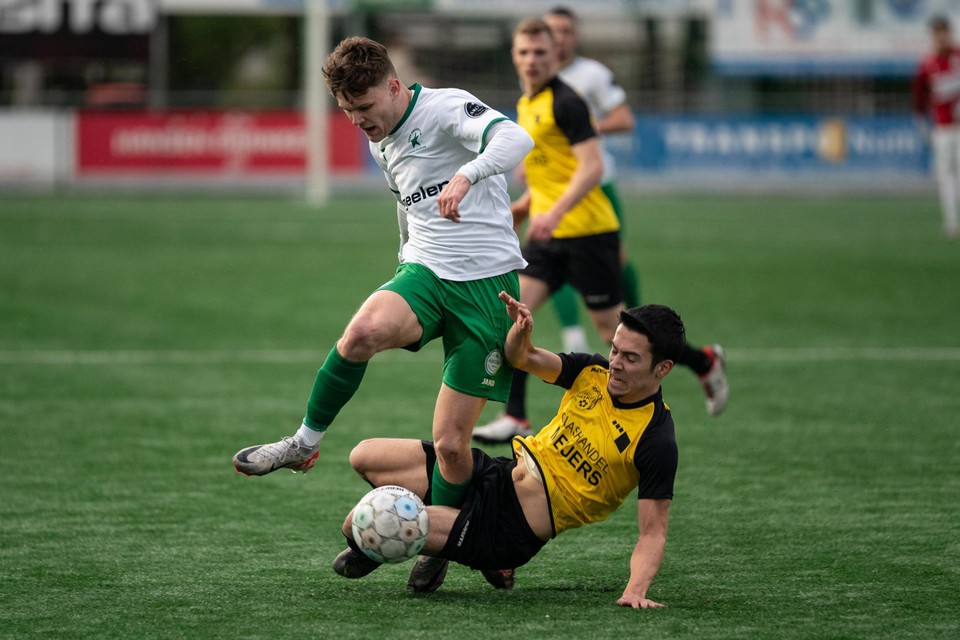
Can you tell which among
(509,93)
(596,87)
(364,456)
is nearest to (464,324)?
(364,456)

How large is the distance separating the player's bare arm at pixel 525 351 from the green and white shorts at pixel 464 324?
93 millimetres

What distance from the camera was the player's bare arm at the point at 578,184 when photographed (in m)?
7.36

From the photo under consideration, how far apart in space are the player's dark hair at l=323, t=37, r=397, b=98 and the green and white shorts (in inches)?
28.2

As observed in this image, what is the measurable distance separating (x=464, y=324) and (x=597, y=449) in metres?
0.71

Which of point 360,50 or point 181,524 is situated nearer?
point 360,50

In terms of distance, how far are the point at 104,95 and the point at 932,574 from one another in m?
26.4

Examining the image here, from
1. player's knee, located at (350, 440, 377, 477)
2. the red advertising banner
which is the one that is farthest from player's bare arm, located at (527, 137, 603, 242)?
the red advertising banner

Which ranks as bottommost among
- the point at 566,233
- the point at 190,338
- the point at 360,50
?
the point at 190,338

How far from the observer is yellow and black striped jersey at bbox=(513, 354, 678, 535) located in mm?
4758

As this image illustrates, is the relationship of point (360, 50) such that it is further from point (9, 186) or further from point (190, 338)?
point (9, 186)

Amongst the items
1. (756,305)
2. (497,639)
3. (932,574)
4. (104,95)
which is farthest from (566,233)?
(104,95)

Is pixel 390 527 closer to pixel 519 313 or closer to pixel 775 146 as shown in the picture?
pixel 519 313

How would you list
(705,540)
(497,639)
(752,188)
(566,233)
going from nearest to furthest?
(497,639) → (705,540) → (566,233) → (752,188)

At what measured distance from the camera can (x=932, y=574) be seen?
5105mm
